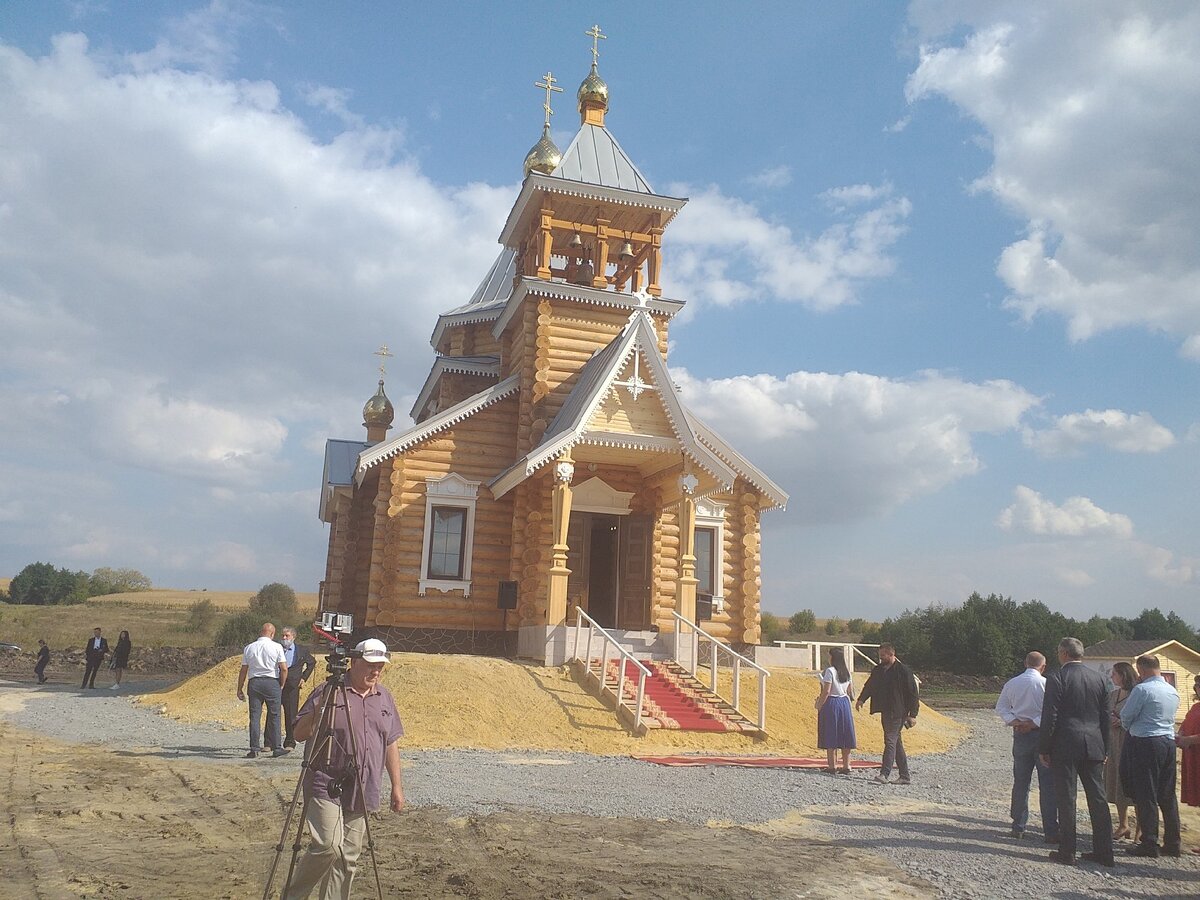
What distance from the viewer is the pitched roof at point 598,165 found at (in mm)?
22672

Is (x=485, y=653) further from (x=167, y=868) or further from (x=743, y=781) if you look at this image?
(x=167, y=868)

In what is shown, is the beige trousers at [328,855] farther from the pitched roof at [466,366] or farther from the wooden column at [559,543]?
the pitched roof at [466,366]

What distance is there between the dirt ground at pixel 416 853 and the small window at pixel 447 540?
1124 centimetres

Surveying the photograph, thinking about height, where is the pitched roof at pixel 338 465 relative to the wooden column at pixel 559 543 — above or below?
above

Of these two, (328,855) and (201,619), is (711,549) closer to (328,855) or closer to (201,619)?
(328,855)

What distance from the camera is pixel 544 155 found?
2878 cm

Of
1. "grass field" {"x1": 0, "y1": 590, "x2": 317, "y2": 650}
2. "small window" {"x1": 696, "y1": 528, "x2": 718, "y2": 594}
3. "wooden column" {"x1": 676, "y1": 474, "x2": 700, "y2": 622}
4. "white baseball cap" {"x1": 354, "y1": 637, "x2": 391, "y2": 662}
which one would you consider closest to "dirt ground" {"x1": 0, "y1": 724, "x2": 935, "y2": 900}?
"white baseball cap" {"x1": 354, "y1": 637, "x2": 391, "y2": 662}

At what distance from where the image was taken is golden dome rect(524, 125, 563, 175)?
28469 millimetres

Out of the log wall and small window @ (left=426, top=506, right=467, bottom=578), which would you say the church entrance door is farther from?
small window @ (left=426, top=506, right=467, bottom=578)

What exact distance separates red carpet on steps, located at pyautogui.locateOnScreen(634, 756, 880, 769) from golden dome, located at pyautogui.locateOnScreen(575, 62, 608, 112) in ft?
63.6

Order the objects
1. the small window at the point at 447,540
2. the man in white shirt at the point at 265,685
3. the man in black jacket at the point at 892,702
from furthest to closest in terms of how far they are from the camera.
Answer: the small window at the point at 447,540 < the man in black jacket at the point at 892,702 < the man in white shirt at the point at 265,685

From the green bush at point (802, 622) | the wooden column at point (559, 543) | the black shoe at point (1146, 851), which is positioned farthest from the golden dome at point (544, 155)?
the green bush at point (802, 622)

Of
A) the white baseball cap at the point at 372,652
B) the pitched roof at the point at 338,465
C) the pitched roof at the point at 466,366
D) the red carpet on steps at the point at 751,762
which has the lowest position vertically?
the red carpet on steps at the point at 751,762

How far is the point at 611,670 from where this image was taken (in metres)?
16.3
